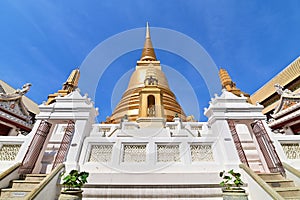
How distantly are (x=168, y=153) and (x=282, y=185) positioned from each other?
8.96ft

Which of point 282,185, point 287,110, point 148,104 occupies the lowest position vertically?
point 282,185

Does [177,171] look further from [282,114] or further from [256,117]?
[282,114]

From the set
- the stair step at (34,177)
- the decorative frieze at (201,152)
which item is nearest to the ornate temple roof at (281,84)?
the decorative frieze at (201,152)

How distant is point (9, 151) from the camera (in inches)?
185

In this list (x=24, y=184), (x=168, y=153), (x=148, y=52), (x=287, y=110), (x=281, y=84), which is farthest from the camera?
(x=148, y=52)

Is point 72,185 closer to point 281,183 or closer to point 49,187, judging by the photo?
point 49,187

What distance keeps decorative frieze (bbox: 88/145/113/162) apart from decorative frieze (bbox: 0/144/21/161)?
2080mm

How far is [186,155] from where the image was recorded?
15.1 feet

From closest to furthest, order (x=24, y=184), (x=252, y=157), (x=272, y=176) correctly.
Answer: (x=24, y=184), (x=272, y=176), (x=252, y=157)

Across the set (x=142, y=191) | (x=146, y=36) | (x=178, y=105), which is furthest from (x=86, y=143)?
(x=146, y=36)

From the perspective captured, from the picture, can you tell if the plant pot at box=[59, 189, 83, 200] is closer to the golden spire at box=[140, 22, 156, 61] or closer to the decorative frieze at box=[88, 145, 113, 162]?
the decorative frieze at box=[88, 145, 113, 162]

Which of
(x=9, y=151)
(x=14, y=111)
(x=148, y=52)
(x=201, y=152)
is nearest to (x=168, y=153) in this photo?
(x=201, y=152)

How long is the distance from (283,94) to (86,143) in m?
10.5

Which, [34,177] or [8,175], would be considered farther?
[34,177]
